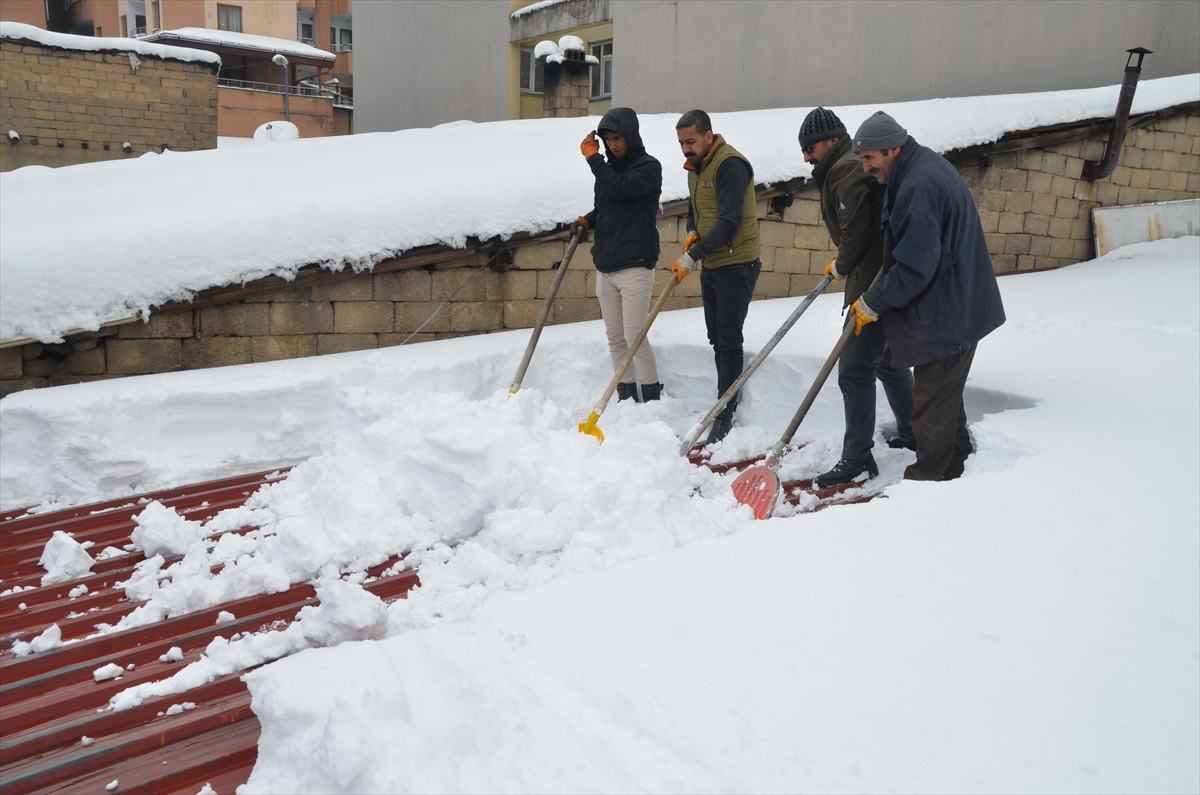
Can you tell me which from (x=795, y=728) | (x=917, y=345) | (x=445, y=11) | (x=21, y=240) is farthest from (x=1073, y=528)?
(x=445, y=11)

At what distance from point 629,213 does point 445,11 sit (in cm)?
1568

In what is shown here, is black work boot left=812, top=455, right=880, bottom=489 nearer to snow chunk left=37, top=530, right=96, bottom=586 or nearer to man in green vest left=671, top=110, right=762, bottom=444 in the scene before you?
man in green vest left=671, top=110, right=762, bottom=444

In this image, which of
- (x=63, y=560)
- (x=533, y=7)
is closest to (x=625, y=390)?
(x=63, y=560)

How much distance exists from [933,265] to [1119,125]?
6168 mm

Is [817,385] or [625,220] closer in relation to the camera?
[817,385]

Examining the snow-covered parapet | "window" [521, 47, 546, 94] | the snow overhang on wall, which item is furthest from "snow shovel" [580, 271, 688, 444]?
"window" [521, 47, 546, 94]

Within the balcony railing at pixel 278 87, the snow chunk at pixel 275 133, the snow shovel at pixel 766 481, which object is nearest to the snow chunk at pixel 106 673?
the snow shovel at pixel 766 481

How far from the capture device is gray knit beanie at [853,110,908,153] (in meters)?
3.03

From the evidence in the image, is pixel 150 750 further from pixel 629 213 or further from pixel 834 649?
pixel 629 213

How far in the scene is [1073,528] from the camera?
94.7 inches

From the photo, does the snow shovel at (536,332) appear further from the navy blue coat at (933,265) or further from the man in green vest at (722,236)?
the navy blue coat at (933,265)

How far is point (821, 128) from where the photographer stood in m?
3.61

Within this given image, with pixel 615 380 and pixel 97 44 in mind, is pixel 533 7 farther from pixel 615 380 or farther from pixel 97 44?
pixel 615 380

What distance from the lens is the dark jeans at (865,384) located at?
3580 mm
